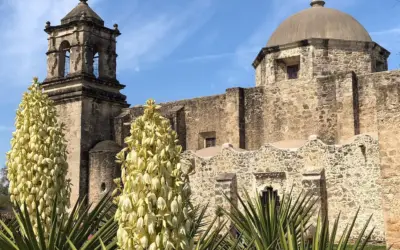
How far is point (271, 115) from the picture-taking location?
1917 cm

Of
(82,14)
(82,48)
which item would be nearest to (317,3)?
(82,14)

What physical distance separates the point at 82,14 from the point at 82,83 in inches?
105

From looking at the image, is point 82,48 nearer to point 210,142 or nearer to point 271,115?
point 210,142

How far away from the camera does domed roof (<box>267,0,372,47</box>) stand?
19891 mm

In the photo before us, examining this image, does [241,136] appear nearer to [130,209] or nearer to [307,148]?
[307,148]

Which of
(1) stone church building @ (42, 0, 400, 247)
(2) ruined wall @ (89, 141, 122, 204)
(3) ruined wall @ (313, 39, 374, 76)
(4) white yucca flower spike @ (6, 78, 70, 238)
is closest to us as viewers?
(4) white yucca flower spike @ (6, 78, 70, 238)

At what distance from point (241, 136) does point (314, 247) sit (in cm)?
1569

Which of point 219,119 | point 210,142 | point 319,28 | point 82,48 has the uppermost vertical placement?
point 319,28

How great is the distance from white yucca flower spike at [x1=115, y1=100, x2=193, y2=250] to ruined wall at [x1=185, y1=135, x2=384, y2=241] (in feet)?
39.3

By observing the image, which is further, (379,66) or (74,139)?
(74,139)

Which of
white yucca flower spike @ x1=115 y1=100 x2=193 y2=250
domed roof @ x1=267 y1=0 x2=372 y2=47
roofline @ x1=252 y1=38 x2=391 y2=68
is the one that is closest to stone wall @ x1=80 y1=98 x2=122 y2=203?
roofline @ x1=252 y1=38 x2=391 y2=68

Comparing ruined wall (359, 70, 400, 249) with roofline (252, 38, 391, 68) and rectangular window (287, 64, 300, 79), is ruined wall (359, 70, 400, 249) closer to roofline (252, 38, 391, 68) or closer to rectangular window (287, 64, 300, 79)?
roofline (252, 38, 391, 68)

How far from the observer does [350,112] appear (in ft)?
57.4

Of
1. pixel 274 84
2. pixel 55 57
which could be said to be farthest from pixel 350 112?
pixel 55 57
